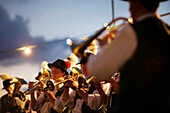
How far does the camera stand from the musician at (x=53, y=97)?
14.2 feet

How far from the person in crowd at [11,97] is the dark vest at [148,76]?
12.2 ft

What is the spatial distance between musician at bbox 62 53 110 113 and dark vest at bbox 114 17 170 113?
2.06m

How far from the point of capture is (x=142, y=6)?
5.31ft

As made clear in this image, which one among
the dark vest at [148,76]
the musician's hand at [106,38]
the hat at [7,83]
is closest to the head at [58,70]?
the hat at [7,83]

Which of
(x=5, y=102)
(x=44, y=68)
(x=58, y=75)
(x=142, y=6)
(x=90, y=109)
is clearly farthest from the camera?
(x=44, y=68)

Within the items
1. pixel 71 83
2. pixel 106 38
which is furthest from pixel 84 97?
pixel 106 38

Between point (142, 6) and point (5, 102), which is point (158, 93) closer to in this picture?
point (142, 6)

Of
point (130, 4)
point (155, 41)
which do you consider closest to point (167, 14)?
point (130, 4)

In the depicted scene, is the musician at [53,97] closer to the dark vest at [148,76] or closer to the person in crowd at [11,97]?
the person in crowd at [11,97]

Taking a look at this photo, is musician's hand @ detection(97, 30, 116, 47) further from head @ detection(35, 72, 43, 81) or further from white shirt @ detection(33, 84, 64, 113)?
head @ detection(35, 72, 43, 81)

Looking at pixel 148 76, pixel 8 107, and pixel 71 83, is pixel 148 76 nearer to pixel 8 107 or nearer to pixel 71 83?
pixel 71 83

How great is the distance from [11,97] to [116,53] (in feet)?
13.0

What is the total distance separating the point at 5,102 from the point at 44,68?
1.30 metres

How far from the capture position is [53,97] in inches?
172
